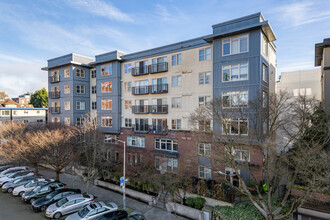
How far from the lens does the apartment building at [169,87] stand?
19.4 m

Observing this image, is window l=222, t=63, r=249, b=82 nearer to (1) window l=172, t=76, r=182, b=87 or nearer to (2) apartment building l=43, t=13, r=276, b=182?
(2) apartment building l=43, t=13, r=276, b=182

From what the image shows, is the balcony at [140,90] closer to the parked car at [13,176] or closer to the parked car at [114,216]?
the parked car at [114,216]

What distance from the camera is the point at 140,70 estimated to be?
27672 millimetres

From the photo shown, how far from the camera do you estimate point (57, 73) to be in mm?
35438

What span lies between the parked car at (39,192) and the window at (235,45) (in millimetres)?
23551

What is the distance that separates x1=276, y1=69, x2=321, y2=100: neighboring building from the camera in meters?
35.5

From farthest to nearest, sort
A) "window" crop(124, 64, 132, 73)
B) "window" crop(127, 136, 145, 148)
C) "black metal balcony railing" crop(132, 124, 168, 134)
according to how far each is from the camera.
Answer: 1. "window" crop(124, 64, 132, 73)
2. "window" crop(127, 136, 145, 148)
3. "black metal balcony railing" crop(132, 124, 168, 134)

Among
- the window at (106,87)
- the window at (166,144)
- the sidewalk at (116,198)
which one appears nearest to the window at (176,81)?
the window at (166,144)

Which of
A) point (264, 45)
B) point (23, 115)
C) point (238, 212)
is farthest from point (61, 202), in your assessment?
point (23, 115)

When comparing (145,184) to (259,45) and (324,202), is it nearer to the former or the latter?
(324,202)

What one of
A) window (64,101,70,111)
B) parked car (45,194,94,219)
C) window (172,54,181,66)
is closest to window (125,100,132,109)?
window (172,54,181,66)

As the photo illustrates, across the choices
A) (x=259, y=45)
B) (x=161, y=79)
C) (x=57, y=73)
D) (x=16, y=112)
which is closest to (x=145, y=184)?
(x=161, y=79)

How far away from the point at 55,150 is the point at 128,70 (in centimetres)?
1474

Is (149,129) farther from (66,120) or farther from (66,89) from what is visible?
(66,89)
